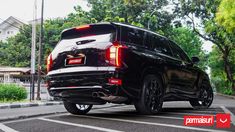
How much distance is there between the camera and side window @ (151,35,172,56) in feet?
24.0

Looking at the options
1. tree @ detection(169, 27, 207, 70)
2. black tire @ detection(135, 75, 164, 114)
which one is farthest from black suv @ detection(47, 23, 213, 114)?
tree @ detection(169, 27, 207, 70)

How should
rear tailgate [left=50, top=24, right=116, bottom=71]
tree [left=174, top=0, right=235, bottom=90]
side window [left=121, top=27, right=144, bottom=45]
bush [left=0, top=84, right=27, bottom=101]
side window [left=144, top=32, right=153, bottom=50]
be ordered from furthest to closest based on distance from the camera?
tree [left=174, top=0, right=235, bottom=90] → bush [left=0, top=84, right=27, bottom=101] → side window [left=144, top=32, right=153, bottom=50] → side window [left=121, top=27, right=144, bottom=45] → rear tailgate [left=50, top=24, right=116, bottom=71]

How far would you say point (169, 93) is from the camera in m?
7.43

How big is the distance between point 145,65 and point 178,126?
1765mm

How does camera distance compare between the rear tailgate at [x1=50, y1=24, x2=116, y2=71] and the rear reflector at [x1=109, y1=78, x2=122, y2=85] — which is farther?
the rear tailgate at [x1=50, y1=24, x2=116, y2=71]

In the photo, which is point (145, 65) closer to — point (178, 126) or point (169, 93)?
point (169, 93)

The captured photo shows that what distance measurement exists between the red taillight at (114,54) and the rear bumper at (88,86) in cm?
13

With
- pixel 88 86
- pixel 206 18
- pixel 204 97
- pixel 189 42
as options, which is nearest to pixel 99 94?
pixel 88 86

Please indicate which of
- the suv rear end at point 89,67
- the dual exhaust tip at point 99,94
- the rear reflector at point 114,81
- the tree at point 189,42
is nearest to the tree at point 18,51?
the tree at point 189,42

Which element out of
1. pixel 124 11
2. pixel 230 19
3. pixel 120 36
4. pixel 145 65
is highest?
pixel 124 11

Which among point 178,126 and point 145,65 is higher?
point 145,65

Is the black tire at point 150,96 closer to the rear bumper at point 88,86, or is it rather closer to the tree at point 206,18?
the rear bumper at point 88,86

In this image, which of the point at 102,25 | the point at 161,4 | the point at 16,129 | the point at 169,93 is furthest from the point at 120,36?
the point at 161,4

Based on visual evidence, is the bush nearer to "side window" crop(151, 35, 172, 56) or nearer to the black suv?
the black suv
